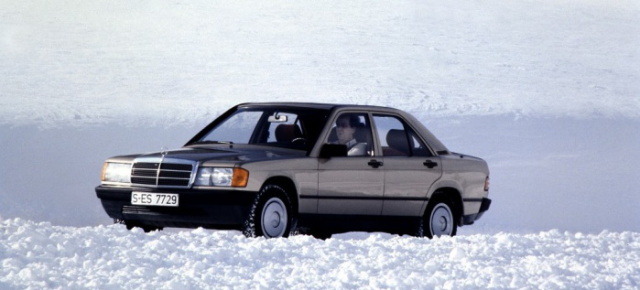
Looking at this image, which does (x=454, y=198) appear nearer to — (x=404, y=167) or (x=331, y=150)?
(x=404, y=167)

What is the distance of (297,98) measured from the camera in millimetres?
39562

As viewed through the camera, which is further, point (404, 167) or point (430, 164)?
point (430, 164)

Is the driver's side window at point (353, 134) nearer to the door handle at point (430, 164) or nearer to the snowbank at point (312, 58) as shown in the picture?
the door handle at point (430, 164)

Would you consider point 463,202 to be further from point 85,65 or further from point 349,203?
point 85,65

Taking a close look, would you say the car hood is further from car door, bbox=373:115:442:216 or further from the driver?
car door, bbox=373:115:442:216

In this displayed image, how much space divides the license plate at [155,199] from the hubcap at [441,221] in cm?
313

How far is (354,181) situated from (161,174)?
1.92 m

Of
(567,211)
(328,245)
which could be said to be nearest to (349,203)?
(328,245)

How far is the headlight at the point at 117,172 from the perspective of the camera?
33.8ft

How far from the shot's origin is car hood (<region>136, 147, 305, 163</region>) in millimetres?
10047


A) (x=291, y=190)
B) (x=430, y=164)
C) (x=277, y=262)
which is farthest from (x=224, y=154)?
(x=430, y=164)

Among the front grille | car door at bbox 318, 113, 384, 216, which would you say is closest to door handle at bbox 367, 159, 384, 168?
car door at bbox 318, 113, 384, 216

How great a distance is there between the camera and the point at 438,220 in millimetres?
12000

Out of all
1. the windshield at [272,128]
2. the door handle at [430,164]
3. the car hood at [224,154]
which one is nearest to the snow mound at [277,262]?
the car hood at [224,154]
